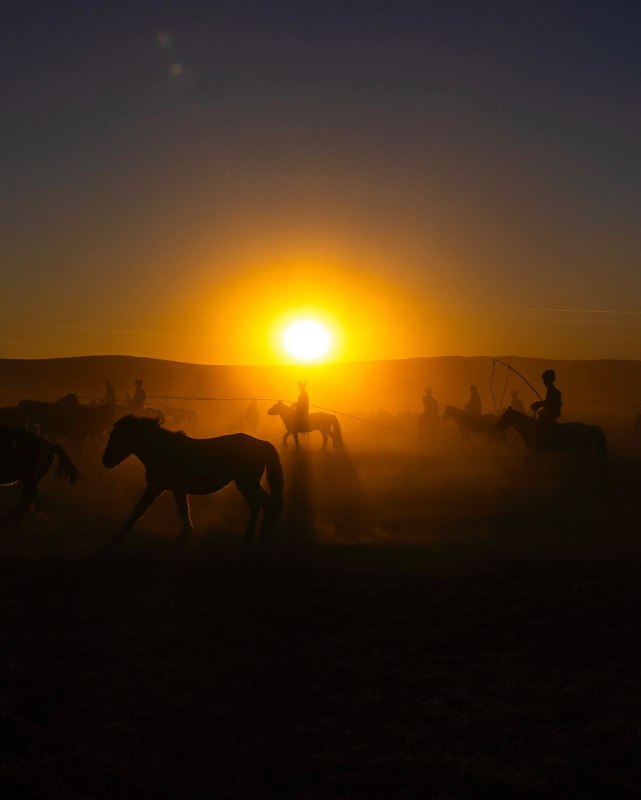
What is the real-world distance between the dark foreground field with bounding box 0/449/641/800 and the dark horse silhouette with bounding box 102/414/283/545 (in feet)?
2.51

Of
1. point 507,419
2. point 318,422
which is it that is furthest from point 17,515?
point 318,422

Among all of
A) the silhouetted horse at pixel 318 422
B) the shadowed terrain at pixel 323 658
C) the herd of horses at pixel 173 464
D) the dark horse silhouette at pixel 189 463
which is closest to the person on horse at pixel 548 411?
the shadowed terrain at pixel 323 658

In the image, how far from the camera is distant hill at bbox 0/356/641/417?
10850 cm

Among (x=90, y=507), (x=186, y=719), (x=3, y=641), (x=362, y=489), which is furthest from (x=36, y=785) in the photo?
(x=362, y=489)

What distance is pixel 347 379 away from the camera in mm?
146125

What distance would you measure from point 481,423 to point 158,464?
1705cm

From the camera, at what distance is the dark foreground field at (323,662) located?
16.5ft

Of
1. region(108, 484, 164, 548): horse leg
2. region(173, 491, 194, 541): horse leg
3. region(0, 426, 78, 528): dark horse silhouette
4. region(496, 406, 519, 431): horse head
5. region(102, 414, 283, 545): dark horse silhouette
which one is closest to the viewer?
region(108, 484, 164, 548): horse leg

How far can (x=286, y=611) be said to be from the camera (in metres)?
8.62

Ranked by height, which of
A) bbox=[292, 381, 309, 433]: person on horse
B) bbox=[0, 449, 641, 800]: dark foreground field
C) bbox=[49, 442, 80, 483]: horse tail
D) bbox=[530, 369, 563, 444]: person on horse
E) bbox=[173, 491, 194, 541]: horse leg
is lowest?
bbox=[0, 449, 641, 800]: dark foreground field

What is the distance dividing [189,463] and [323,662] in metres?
5.54

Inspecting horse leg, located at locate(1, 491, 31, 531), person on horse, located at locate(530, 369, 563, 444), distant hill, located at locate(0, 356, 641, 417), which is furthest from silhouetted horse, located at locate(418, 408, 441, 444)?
distant hill, located at locate(0, 356, 641, 417)

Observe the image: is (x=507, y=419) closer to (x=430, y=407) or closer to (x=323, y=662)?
(x=323, y=662)

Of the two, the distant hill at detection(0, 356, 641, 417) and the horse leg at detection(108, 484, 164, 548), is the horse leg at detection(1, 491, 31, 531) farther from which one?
the distant hill at detection(0, 356, 641, 417)
